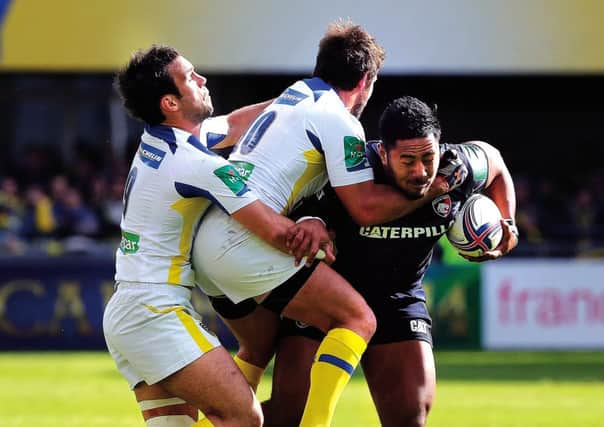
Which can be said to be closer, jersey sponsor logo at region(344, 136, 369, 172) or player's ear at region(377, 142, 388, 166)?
jersey sponsor logo at region(344, 136, 369, 172)

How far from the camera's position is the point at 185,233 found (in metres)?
5.65

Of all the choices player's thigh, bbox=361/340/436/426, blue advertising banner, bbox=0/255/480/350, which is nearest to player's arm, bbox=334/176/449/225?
player's thigh, bbox=361/340/436/426

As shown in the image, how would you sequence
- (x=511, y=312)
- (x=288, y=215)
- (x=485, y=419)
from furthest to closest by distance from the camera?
(x=511, y=312)
(x=485, y=419)
(x=288, y=215)

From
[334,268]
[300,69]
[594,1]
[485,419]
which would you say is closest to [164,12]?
[300,69]

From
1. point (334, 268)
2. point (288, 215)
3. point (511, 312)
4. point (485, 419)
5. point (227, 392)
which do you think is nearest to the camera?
point (227, 392)

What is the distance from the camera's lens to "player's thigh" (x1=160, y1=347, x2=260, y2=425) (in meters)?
5.45

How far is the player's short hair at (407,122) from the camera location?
5656 millimetres

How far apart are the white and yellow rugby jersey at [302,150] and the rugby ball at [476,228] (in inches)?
27.7

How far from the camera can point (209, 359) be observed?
5496mm

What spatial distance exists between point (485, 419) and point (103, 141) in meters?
11.4

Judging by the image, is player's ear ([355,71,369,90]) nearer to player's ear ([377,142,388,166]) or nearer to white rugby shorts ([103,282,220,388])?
player's ear ([377,142,388,166])

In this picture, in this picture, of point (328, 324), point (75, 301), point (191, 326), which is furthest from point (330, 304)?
point (75, 301)

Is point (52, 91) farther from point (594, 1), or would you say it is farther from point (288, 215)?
point (288, 215)

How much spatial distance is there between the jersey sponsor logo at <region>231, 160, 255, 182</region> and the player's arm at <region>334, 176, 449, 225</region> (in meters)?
0.40
